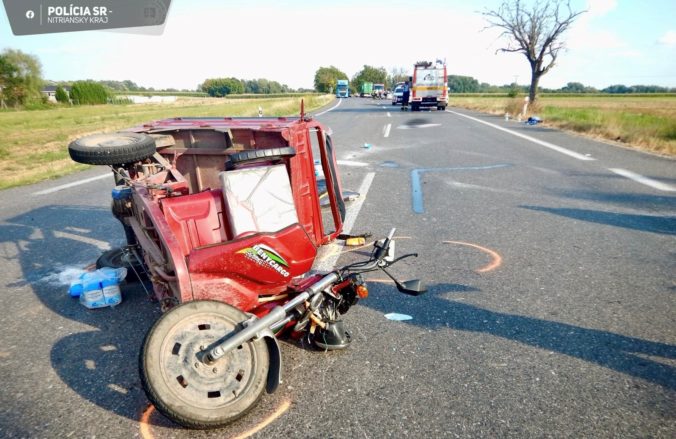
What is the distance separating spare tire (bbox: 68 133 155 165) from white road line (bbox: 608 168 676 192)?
8634mm

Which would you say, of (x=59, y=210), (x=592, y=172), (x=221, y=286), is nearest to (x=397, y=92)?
(x=592, y=172)

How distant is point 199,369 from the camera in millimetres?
2275

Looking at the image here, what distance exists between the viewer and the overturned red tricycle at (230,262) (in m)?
2.25

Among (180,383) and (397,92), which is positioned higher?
(397,92)

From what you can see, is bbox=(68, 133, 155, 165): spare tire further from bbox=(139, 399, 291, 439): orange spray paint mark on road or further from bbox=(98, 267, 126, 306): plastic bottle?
bbox=(139, 399, 291, 439): orange spray paint mark on road

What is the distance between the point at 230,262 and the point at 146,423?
1013 mm

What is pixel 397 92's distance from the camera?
45156mm

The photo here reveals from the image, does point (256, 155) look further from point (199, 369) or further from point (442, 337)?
point (442, 337)

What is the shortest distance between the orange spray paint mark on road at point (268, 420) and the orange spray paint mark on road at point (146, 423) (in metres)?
0.48

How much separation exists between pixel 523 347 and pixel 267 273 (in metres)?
1.94

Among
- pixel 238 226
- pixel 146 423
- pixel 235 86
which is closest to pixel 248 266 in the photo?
pixel 238 226

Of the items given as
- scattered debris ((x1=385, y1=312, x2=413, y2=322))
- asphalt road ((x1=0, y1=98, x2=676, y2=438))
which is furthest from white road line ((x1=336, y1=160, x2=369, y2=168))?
scattered debris ((x1=385, y1=312, x2=413, y2=322))

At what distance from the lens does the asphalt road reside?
2365 mm

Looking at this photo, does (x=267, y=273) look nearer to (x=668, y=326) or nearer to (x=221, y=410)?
(x=221, y=410)
